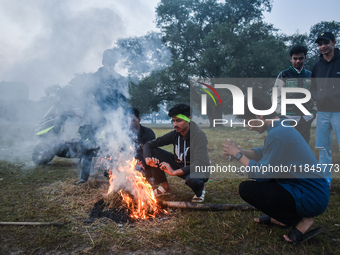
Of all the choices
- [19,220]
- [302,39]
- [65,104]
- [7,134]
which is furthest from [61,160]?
[302,39]

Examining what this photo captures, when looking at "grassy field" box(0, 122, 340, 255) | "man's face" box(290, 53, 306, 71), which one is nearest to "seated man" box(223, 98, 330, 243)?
"grassy field" box(0, 122, 340, 255)

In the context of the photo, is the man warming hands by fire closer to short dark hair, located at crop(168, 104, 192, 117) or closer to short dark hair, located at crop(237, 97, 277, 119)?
short dark hair, located at crop(168, 104, 192, 117)

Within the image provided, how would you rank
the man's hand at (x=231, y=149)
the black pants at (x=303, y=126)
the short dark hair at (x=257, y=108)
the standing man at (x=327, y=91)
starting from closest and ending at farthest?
the short dark hair at (x=257, y=108) → the man's hand at (x=231, y=149) → the standing man at (x=327, y=91) → the black pants at (x=303, y=126)

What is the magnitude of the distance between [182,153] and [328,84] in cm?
295

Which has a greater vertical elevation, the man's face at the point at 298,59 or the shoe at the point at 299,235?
the man's face at the point at 298,59

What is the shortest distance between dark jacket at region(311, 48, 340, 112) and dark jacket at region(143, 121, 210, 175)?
2.35 metres

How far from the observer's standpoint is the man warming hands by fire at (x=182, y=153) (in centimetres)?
406

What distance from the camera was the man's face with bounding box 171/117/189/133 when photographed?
4.07m

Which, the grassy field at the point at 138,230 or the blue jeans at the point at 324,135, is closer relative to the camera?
the grassy field at the point at 138,230

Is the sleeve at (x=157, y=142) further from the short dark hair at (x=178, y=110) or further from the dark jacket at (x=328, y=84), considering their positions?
the dark jacket at (x=328, y=84)

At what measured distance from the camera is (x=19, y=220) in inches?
139

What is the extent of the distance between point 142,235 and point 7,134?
12567mm

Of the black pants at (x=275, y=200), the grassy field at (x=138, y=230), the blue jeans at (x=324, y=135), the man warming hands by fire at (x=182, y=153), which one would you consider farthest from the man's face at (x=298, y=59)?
the black pants at (x=275, y=200)

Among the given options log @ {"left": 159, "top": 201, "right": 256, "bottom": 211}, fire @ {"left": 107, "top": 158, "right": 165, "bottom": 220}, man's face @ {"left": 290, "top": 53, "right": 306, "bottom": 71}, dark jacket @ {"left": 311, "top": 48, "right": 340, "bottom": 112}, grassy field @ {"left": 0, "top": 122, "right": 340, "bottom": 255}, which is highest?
man's face @ {"left": 290, "top": 53, "right": 306, "bottom": 71}
